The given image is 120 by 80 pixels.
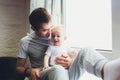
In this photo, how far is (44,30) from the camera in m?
1.44

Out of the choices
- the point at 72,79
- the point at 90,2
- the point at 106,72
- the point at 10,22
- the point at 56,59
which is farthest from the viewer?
the point at 10,22

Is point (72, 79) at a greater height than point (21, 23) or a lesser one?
lesser

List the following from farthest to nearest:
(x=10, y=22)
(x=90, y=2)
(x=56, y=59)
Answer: (x=10, y=22)
(x=90, y=2)
(x=56, y=59)

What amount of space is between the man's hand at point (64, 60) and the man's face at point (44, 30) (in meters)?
0.19

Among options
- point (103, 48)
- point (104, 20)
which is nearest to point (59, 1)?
point (104, 20)

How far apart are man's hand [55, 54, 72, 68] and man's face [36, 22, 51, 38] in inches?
7.4

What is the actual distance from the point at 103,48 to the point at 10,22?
110 centimetres

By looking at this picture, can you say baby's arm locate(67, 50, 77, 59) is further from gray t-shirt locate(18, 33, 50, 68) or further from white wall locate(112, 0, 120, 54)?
white wall locate(112, 0, 120, 54)

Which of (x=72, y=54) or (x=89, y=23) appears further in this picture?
(x=89, y=23)

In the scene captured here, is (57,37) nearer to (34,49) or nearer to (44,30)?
(44,30)

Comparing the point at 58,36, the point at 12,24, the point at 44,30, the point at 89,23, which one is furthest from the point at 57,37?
the point at 12,24

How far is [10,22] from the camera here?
2.13 m

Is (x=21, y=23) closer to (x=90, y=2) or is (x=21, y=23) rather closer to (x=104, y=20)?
(x=90, y=2)

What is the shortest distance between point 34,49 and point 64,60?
0.25 meters
